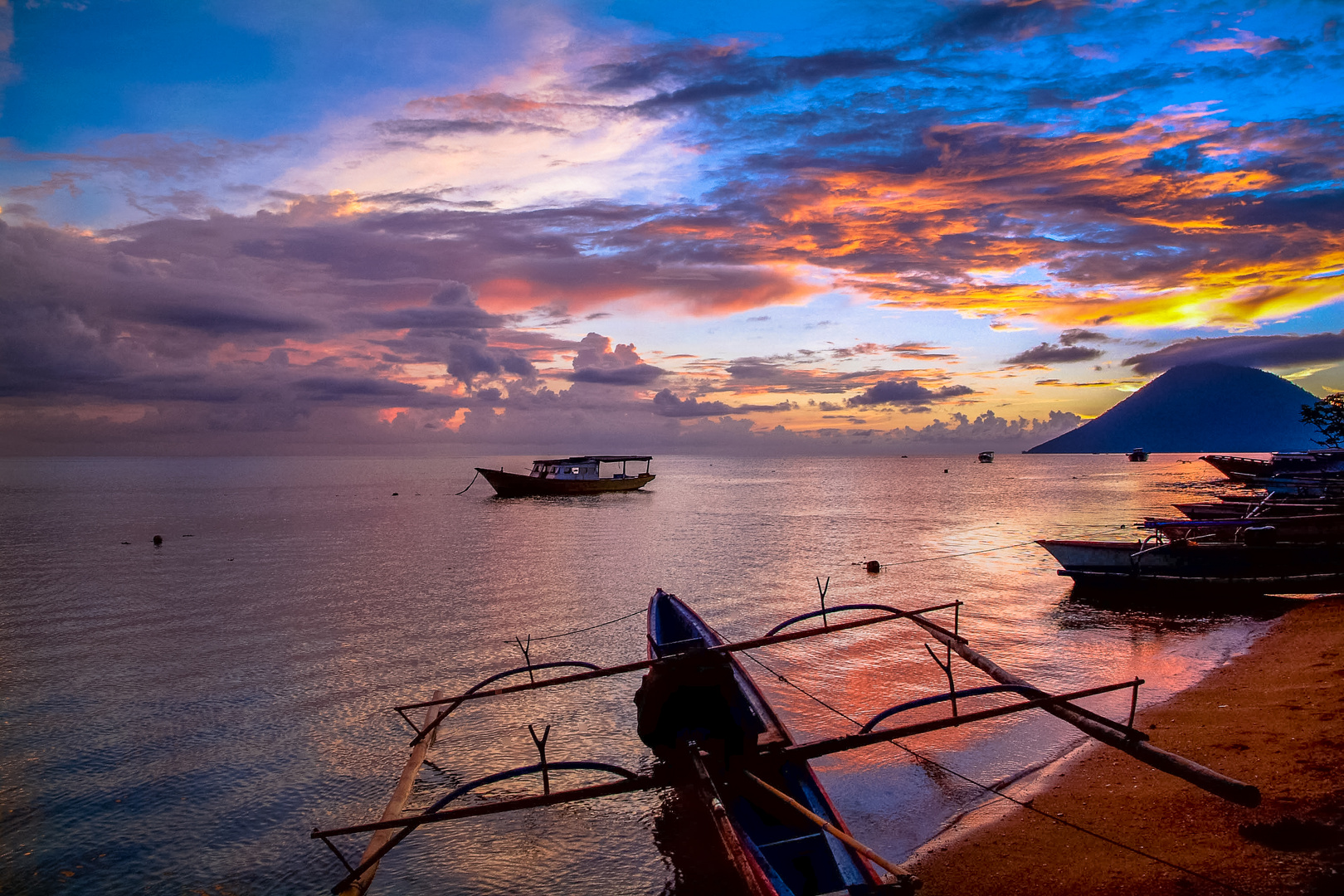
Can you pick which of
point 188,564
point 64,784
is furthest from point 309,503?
point 64,784

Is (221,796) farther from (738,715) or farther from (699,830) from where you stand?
(738,715)

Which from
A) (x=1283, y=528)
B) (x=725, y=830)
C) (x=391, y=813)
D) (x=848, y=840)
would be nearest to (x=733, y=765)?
(x=725, y=830)

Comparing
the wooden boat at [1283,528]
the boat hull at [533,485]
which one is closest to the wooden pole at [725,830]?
the wooden boat at [1283,528]

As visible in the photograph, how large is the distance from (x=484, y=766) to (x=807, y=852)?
224 inches

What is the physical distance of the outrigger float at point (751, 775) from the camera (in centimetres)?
535

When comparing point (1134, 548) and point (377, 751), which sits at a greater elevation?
point (1134, 548)

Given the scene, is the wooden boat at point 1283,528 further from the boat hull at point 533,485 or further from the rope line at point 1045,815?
the boat hull at point 533,485

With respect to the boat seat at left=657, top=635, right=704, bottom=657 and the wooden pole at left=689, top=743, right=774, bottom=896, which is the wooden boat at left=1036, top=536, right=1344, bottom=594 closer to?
the boat seat at left=657, top=635, right=704, bottom=657

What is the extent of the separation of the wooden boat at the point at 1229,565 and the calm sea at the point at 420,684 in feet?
4.51

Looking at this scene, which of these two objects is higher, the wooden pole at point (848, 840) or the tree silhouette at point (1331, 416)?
the tree silhouette at point (1331, 416)

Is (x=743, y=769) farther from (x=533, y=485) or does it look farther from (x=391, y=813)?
(x=533, y=485)

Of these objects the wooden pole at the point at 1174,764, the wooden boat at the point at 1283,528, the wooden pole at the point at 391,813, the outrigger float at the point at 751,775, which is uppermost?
the wooden boat at the point at 1283,528

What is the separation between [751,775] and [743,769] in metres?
0.10

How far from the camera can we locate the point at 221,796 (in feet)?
30.1
